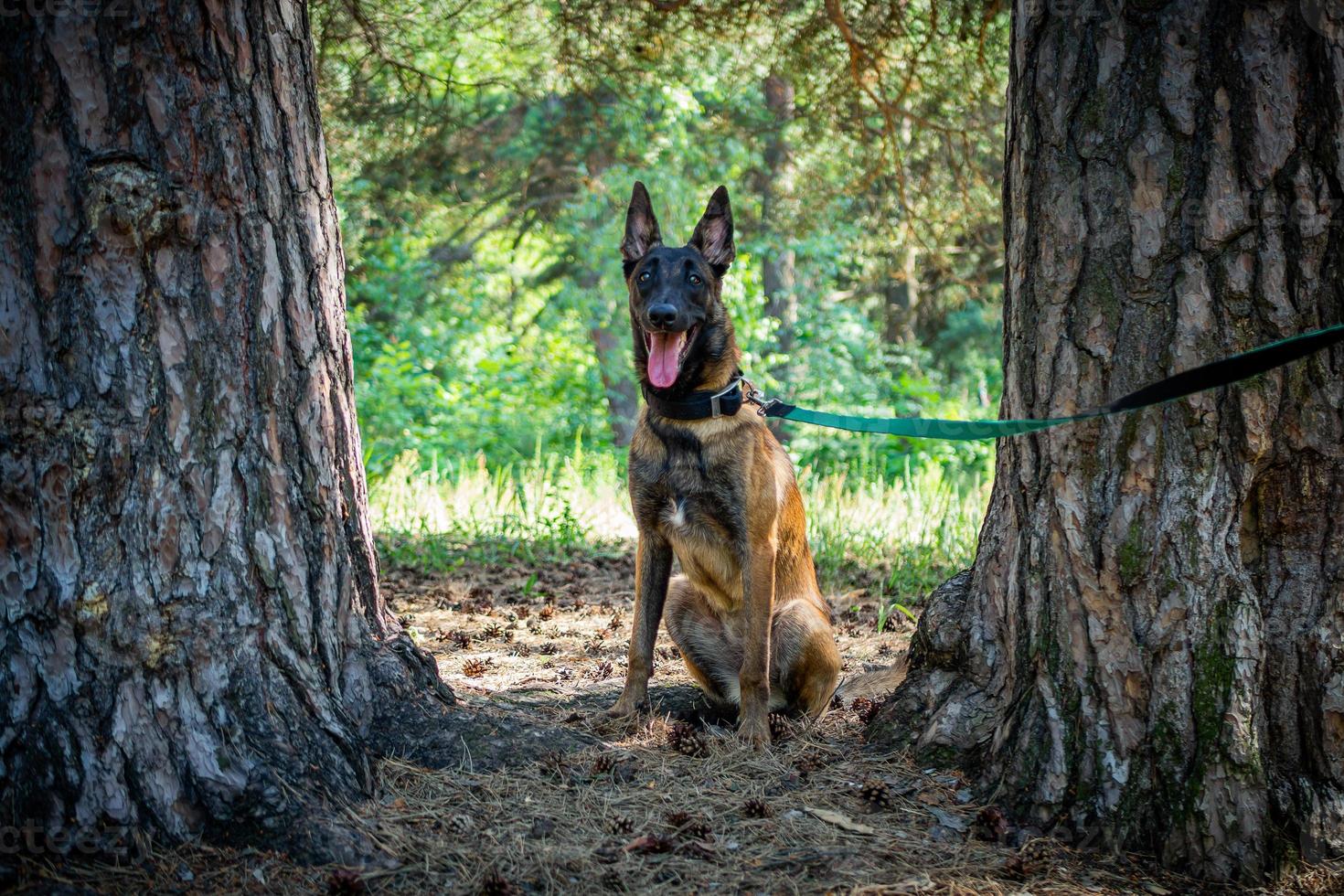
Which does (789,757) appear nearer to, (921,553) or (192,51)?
(192,51)

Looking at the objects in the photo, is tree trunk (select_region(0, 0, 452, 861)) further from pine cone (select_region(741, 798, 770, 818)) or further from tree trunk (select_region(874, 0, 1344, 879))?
tree trunk (select_region(874, 0, 1344, 879))

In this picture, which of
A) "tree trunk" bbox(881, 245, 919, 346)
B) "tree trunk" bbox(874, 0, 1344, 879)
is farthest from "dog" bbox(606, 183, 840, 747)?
"tree trunk" bbox(881, 245, 919, 346)

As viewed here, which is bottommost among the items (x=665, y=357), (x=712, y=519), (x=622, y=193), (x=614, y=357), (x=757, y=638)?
(x=757, y=638)

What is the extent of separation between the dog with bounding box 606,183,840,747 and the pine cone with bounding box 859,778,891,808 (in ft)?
2.38

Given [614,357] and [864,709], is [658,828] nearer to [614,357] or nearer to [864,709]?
[864,709]

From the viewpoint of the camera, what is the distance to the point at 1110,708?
275cm

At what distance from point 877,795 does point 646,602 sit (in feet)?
4.50

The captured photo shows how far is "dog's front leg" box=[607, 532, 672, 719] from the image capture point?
4023 millimetres

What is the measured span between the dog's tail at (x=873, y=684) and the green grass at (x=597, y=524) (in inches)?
60.0

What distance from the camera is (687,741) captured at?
3609mm

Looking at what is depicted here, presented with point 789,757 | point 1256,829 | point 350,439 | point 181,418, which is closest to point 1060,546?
point 1256,829

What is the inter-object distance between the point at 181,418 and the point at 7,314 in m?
0.49

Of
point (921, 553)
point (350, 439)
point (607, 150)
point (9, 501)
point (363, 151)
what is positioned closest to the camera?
point (9, 501)

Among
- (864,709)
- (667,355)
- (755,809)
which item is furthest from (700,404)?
(755,809)
